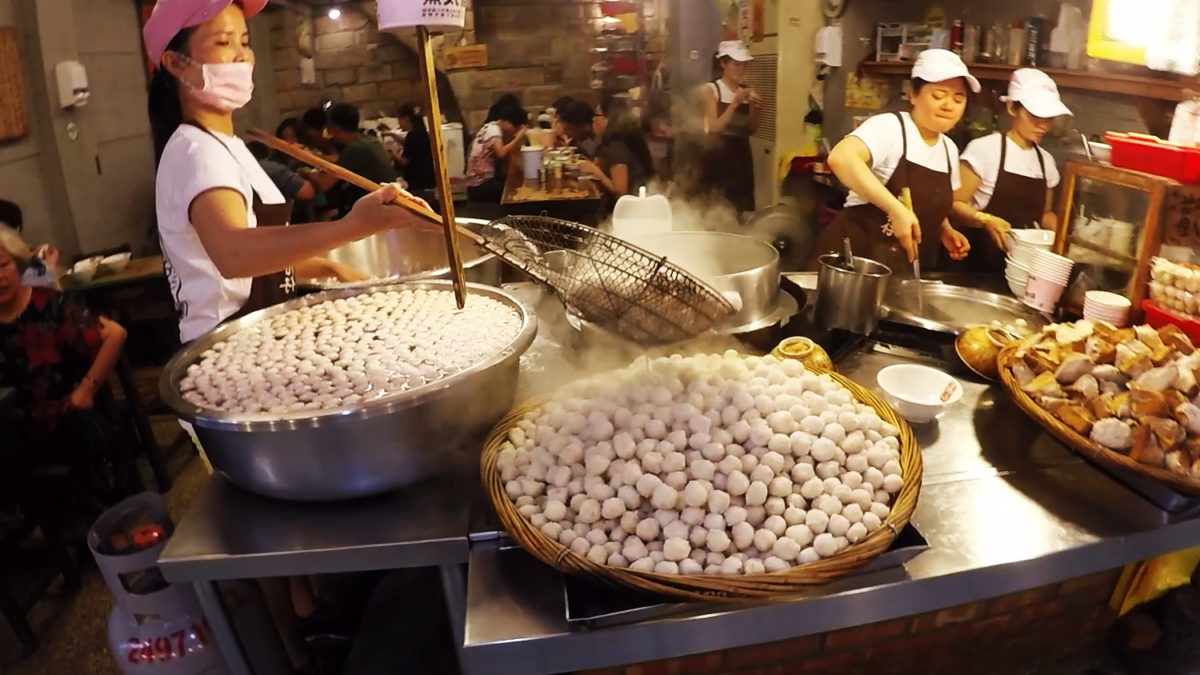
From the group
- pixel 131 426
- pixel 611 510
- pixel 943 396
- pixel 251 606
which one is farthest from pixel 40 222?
pixel 943 396

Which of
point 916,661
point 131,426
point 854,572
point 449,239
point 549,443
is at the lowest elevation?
point 131,426

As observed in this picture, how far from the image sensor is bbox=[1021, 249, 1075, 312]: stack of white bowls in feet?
6.15

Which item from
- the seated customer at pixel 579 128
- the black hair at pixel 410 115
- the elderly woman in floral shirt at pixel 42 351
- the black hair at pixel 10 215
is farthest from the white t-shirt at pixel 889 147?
the black hair at pixel 410 115

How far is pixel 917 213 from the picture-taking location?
2.75 metres

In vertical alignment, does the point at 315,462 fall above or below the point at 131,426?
above

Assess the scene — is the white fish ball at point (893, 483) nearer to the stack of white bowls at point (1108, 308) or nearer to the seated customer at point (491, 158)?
the stack of white bowls at point (1108, 308)

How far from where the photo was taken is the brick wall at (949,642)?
4.24 feet

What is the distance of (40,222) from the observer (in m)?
3.86

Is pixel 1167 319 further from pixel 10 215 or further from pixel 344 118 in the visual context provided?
pixel 344 118

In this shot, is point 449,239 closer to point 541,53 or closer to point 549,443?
point 549,443

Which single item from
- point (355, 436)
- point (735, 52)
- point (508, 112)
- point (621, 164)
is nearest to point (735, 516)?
point (355, 436)

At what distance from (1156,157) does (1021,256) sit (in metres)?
0.40

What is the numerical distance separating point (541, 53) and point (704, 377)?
6.53m

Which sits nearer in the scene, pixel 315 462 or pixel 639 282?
pixel 315 462
